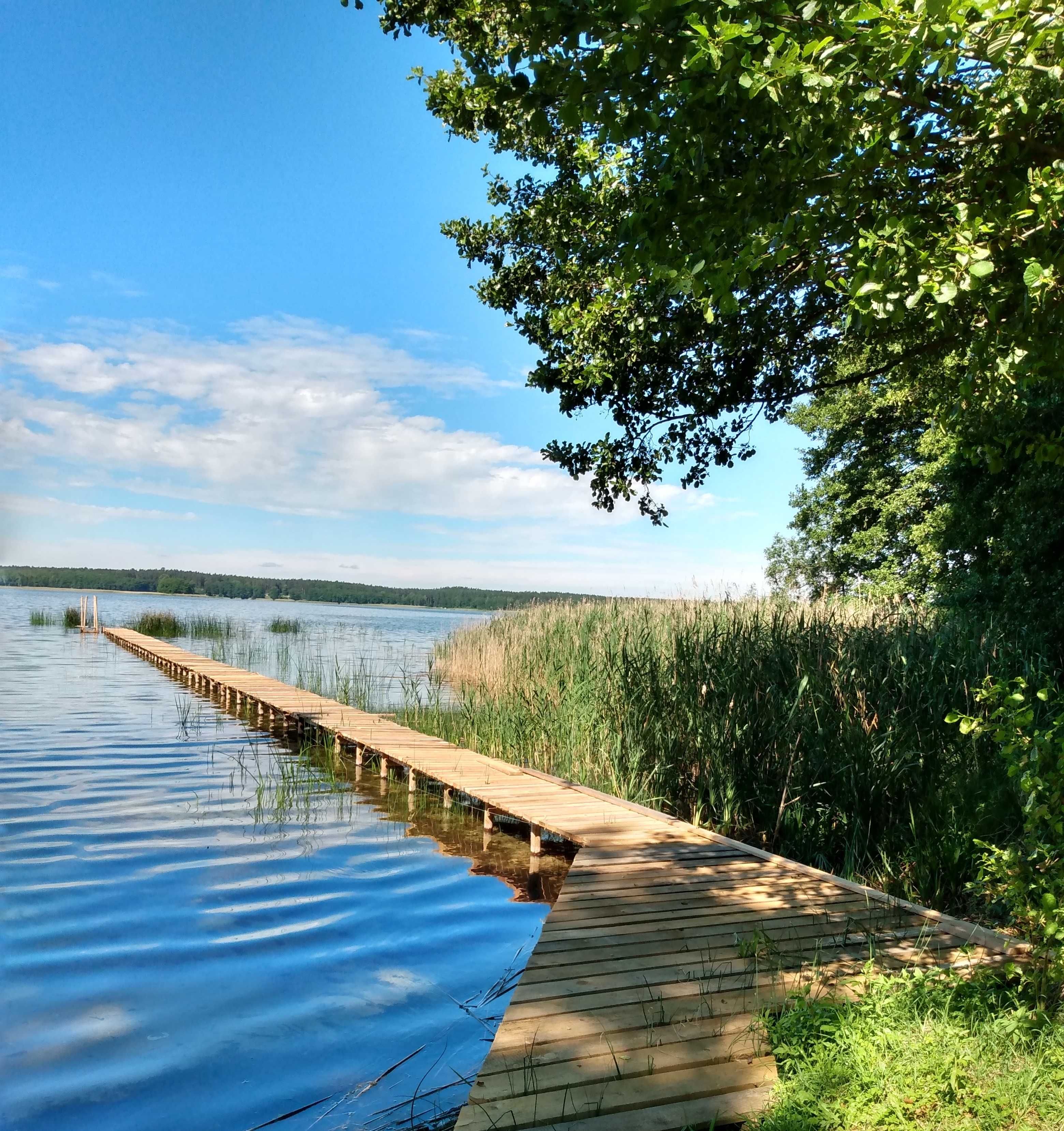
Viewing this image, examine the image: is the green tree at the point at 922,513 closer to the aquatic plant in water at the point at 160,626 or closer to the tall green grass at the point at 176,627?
the tall green grass at the point at 176,627

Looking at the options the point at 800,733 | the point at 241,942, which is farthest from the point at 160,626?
the point at 800,733

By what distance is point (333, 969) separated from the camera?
3.96 meters

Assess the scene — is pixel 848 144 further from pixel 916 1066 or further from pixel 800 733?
pixel 800 733

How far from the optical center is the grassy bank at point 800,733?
5090mm

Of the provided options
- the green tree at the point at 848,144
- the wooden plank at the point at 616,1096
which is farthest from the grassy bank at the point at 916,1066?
the green tree at the point at 848,144

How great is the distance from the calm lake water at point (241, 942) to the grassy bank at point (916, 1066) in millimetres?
1200

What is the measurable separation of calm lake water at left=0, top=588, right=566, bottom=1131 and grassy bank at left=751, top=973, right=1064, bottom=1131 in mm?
1200

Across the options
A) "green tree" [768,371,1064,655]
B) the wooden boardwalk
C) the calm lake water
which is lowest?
the calm lake water

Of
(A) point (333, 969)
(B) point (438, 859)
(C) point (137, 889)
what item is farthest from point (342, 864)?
(A) point (333, 969)

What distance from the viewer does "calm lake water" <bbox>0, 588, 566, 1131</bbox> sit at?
3041 millimetres

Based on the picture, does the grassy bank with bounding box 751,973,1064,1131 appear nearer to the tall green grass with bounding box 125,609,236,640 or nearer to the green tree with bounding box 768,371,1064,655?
the green tree with bounding box 768,371,1064,655

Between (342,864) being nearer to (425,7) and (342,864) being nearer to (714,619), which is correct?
(714,619)

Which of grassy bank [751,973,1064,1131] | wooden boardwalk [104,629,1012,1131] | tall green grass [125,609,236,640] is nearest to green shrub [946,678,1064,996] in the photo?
grassy bank [751,973,1064,1131]

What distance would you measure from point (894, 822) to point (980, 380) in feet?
9.17
